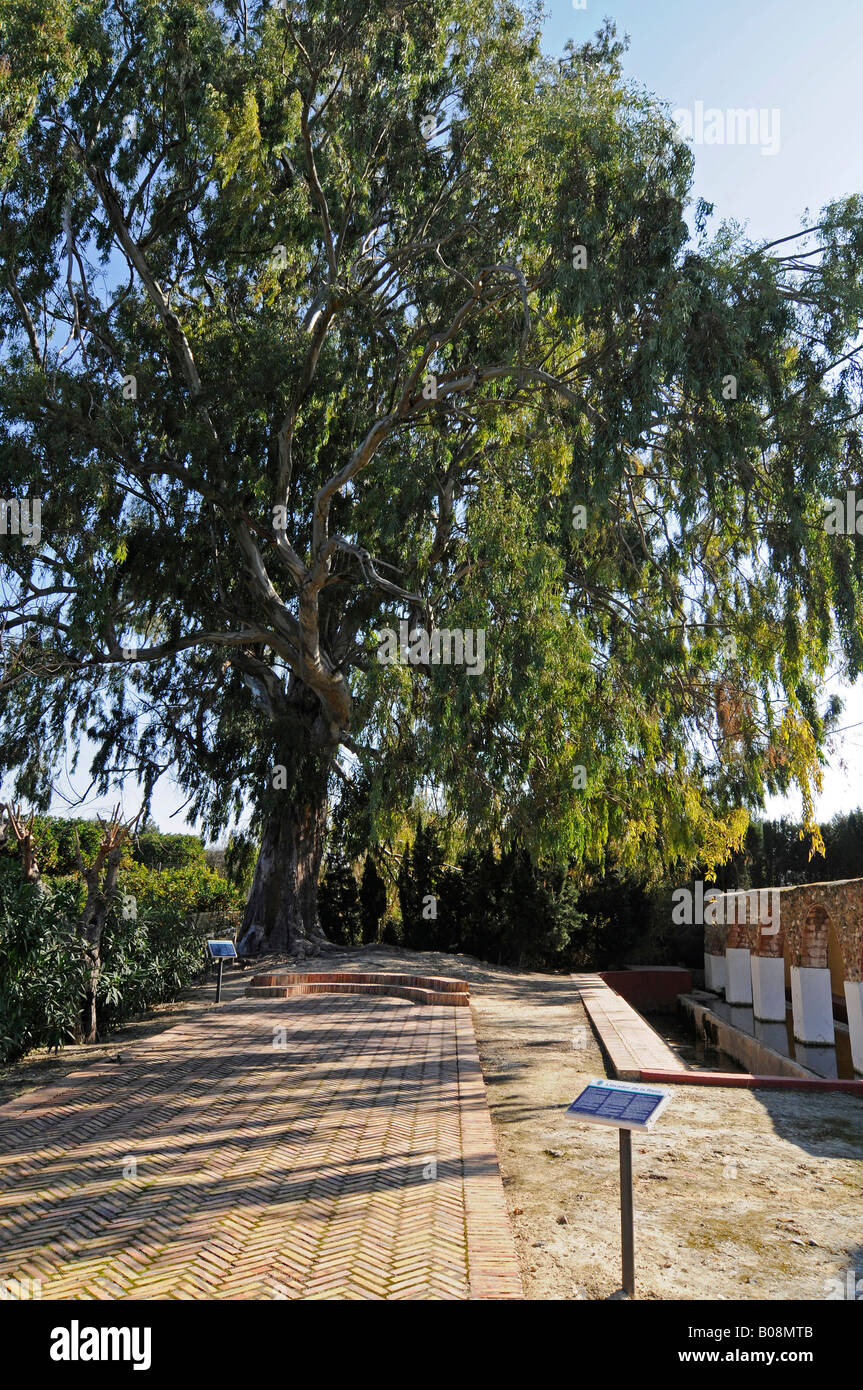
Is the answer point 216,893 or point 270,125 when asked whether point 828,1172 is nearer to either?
point 270,125

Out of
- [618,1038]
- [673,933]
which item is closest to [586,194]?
[618,1038]

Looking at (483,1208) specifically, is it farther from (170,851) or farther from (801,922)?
(170,851)

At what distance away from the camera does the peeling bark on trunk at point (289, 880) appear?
1823 centimetres

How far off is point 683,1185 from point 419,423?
12768 mm

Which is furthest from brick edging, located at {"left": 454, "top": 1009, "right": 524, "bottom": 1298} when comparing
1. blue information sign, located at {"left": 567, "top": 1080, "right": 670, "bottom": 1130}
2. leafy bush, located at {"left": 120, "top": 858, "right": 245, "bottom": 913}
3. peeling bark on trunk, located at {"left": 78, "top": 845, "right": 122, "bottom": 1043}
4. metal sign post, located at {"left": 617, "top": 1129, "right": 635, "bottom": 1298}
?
leafy bush, located at {"left": 120, "top": 858, "right": 245, "bottom": 913}

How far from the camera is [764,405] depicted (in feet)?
38.0

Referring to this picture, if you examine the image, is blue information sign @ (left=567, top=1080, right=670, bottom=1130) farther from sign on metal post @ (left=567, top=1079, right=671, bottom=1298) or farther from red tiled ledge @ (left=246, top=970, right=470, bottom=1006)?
red tiled ledge @ (left=246, top=970, right=470, bottom=1006)

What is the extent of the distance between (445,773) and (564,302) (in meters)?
6.54

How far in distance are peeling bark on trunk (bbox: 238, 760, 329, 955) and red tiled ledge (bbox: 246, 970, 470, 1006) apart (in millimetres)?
3590

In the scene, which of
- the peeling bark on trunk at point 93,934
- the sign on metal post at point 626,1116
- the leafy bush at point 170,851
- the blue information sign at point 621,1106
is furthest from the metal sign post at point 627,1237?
the leafy bush at point 170,851

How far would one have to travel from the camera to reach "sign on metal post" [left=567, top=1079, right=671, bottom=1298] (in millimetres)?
4035

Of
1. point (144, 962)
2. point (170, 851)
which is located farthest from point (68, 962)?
point (170, 851)

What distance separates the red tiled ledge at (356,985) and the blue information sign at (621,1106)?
9.10 m

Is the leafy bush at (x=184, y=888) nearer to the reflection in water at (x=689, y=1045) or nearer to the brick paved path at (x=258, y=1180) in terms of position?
the reflection in water at (x=689, y=1045)
